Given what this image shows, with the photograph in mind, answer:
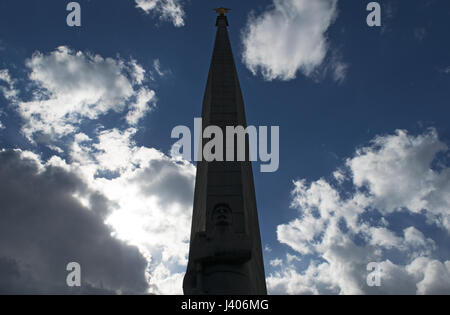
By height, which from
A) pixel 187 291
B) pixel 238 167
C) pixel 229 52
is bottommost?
pixel 187 291

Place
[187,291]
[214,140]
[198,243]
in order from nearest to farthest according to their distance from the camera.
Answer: [187,291]
[198,243]
[214,140]

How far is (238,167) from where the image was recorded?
647 inches

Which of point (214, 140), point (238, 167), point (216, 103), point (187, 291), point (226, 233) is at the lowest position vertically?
point (187, 291)
